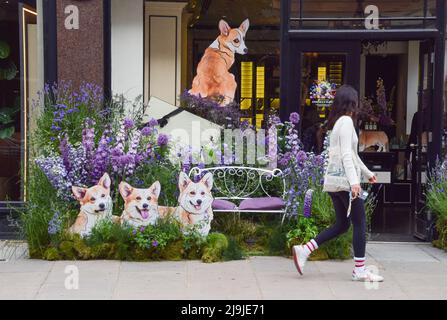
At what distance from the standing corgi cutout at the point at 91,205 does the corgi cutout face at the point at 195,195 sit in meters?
0.77

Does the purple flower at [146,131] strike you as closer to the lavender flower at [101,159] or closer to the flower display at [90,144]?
the flower display at [90,144]

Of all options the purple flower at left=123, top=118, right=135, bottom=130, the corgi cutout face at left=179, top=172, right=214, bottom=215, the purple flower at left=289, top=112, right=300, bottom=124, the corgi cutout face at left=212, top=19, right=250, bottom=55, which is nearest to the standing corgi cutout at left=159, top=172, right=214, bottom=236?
the corgi cutout face at left=179, top=172, right=214, bottom=215

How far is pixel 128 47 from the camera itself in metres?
8.87

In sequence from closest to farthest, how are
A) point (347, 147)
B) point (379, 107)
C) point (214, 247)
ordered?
point (347, 147), point (214, 247), point (379, 107)

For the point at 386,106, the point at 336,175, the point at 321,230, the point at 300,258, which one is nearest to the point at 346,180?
the point at 336,175

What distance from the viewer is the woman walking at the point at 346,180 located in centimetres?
636

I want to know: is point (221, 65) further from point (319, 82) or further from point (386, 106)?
point (386, 106)

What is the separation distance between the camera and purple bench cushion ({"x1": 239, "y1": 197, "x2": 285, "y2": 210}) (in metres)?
7.64

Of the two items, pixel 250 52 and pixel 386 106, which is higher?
pixel 250 52

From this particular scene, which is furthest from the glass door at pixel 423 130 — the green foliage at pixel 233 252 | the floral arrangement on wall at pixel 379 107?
the green foliage at pixel 233 252

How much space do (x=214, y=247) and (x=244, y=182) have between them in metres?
1.14

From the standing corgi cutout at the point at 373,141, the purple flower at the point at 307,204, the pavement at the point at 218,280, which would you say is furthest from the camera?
the standing corgi cutout at the point at 373,141

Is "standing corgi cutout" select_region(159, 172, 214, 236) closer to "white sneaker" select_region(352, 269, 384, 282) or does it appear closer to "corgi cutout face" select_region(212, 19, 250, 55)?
"white sneaker" select_region(352, 269, 384, 282)

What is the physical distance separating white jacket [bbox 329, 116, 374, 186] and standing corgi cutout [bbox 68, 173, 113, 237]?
7.88 feet
